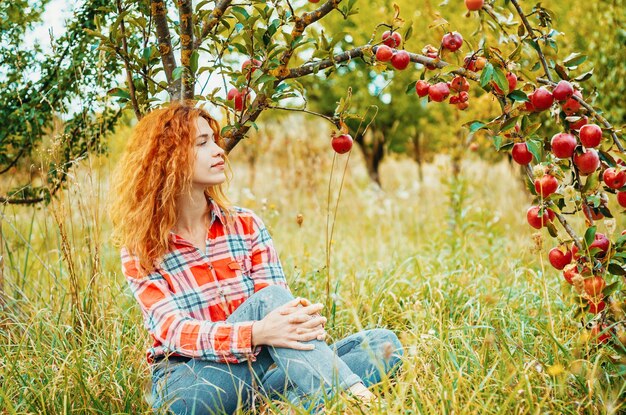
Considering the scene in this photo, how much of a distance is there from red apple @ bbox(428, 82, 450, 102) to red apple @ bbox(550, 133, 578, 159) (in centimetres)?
35

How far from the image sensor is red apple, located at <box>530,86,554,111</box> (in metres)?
1.62

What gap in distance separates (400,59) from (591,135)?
61cm

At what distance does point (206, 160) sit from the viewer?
202 cm

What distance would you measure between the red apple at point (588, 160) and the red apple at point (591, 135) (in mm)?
31

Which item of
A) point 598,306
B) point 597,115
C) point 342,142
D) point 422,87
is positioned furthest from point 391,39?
point 598,306

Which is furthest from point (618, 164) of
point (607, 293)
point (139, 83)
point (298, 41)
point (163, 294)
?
point (139, 83)

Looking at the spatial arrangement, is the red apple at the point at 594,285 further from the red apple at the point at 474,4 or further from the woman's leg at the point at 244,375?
the red apple at the point at 474,4

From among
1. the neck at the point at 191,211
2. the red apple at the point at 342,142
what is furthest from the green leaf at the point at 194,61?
the red apple at the point at 342,142

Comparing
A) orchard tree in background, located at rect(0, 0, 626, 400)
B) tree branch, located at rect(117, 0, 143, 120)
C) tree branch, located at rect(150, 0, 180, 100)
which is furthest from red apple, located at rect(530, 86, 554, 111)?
tree branch, located at rect(117, 0, 143, 120)

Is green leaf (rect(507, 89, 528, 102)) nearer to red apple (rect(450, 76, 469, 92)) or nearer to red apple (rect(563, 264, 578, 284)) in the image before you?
red apple (rect(450, 76, 469, 92))

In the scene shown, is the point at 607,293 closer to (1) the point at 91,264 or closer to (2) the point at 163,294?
(2) the point at 163,294

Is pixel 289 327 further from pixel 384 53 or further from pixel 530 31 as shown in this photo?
pixel 530 31

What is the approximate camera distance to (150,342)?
222 cm

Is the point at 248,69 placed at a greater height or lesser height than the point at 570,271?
greater
